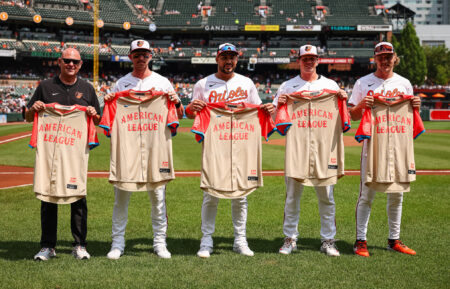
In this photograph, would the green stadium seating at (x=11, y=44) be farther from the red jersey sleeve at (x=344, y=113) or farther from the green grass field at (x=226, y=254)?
the red jersey sleeve at (x=344, y=113)

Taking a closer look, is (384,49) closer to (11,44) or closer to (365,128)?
(365,128)

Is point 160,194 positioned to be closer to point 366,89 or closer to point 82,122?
point 82,122

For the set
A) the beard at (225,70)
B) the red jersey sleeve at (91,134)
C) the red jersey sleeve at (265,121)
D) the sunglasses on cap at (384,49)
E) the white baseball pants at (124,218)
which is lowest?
the white baseball pants at (124,218)

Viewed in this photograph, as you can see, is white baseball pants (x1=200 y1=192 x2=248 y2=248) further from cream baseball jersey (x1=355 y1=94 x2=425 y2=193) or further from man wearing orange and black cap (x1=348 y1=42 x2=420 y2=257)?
cream baseball jersey (x1=355 y1=94 x2=425 y2=193)

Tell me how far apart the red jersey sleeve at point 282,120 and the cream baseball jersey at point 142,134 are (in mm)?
1225

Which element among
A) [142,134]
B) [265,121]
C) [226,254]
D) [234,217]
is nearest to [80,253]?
[142,134]

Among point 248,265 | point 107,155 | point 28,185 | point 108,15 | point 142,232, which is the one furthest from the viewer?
point 108,15

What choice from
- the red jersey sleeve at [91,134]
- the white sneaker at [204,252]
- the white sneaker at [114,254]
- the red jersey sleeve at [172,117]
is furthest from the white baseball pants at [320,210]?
the red jersey sleeve at [91,134]

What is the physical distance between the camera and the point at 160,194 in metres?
5.27

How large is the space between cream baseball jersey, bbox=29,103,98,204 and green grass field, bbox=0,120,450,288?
79cm

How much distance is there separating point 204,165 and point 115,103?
1.30 m

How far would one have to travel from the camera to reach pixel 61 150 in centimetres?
517

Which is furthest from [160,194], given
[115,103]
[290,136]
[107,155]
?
[107,155]

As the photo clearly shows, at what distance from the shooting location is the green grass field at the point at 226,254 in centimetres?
436
